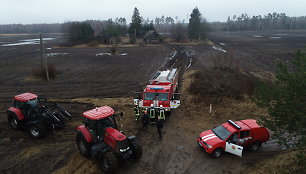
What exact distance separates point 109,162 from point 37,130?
6261 millimetres

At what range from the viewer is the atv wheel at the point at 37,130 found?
1291cm

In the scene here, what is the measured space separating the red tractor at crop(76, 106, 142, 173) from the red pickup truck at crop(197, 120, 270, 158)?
12.6 feet

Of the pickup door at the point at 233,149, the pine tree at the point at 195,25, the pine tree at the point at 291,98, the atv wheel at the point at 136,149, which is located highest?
the pine tree at the point at 195,25

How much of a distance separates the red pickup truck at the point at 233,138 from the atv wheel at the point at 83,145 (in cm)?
607

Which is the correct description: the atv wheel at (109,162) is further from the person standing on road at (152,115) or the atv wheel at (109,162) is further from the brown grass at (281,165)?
the brown grass at (281,165)

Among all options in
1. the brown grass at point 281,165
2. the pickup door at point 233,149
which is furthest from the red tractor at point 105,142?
the brown grass at point 281,165

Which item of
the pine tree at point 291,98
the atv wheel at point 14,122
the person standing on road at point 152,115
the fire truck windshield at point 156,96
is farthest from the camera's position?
the fire truck windshield at point 156,96

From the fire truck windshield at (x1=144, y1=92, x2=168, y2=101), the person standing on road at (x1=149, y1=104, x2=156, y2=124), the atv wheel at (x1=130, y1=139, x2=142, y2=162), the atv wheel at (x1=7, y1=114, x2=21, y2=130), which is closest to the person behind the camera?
the atv wheel at (x1=130, y1=139, x2=142, y2=162)

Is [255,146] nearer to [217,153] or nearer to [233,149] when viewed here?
[233,149]

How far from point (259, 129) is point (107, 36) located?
235 ft

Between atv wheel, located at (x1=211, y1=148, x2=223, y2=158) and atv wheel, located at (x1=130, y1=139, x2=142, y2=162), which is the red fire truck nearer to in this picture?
atv wheel, located at (x1=211, y1=148, x2=223, y2=158)

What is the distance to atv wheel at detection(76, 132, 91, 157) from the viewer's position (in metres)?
10.9

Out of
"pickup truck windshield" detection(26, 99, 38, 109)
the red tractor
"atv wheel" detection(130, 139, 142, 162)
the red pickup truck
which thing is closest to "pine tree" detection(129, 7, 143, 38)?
"pickup truck windshield" detection(26, 99, 38, 109)

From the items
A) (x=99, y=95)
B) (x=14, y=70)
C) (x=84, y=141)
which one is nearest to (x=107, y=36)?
(x=14, y=70)
